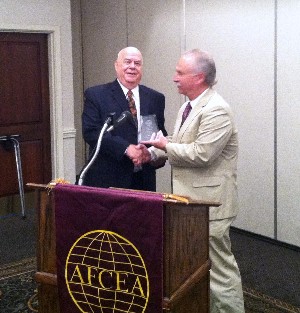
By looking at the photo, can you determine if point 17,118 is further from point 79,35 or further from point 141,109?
point 141,109

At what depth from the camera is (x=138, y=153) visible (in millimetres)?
2791

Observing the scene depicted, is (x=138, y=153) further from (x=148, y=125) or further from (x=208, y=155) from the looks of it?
(x=208, y=155)

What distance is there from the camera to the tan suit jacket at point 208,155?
2314mm

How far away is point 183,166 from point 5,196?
134 inches

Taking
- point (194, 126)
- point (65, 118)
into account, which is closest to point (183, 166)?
point (194, 126)

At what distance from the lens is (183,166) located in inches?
95.7

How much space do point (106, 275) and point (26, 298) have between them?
1499 millimetres

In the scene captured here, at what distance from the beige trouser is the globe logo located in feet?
2.61

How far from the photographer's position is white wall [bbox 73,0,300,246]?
12.8 ft

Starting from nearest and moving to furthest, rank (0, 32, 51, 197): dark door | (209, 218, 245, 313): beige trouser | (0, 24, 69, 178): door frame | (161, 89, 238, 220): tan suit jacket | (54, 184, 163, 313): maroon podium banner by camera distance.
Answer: (54, 184, 163, 313): maroon podium banner < (161, 89, 238, 220): tan suit jacket < (209, 218, 245, 313): beige trouser < (0, 32, 51, 197): dark door < (0, 24, 69, 178): door frame

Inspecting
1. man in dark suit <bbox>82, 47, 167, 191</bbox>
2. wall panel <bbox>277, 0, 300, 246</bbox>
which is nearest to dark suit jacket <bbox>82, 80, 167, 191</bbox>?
man in dark suit <bbox>82, 47, 167, 191</bbox>

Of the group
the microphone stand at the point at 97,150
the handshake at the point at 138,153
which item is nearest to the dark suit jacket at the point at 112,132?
the handshake at the point at 138,153

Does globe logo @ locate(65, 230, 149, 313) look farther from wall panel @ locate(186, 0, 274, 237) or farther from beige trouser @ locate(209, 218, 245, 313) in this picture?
wall panel @ locate(186, 0, 274, 237)

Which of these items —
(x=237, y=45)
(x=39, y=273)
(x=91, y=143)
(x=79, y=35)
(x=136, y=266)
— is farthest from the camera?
(x=79, y=35)
